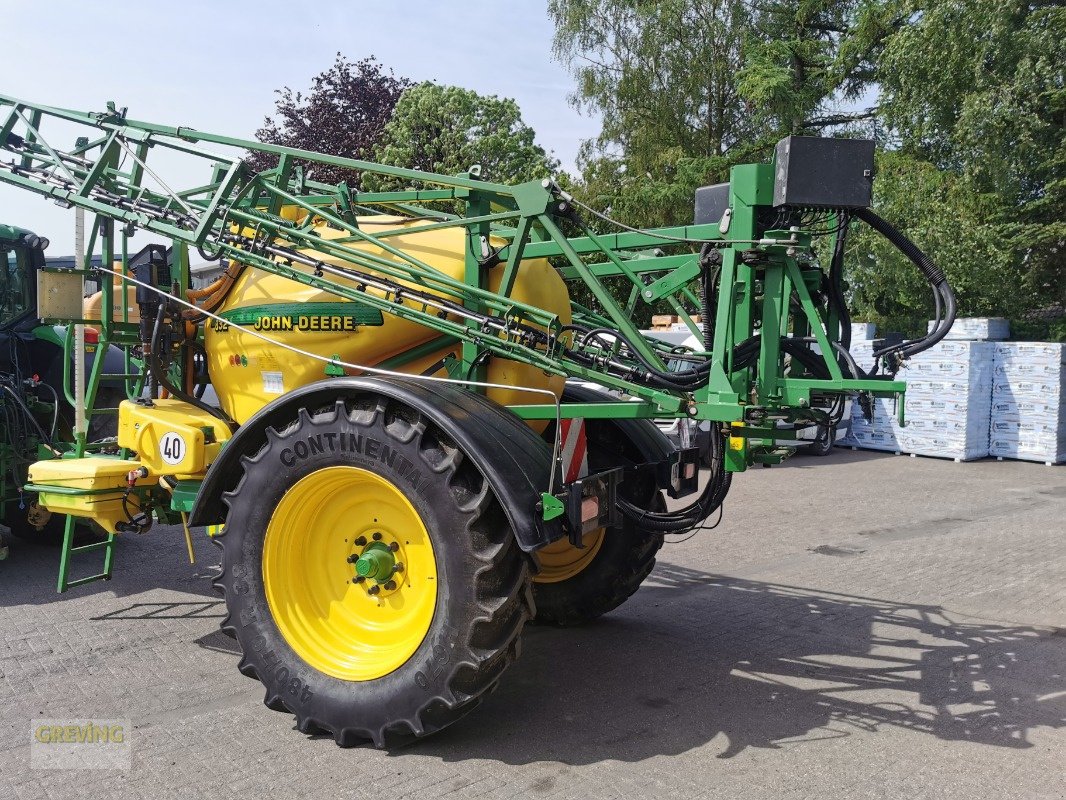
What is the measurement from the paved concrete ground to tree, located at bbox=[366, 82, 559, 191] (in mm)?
11038

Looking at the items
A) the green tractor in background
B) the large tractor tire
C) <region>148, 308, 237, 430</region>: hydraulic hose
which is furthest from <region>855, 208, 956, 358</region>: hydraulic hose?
the green tractor in background

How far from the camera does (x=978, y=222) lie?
17766 mm

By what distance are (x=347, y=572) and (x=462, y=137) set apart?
565 inches

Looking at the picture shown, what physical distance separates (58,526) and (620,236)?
16.8 ft

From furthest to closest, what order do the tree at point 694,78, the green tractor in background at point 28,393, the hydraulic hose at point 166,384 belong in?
the tree at point 694,78, the green tractor in background at point 28,393, the hydraulic hose at point 166,384

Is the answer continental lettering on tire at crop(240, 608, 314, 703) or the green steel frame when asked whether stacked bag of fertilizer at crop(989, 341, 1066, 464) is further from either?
continental lettering on tire at crop(240, 608, 314, 703)

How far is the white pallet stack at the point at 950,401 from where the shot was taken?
13.8m

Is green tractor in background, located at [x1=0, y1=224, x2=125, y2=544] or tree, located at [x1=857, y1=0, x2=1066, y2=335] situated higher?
tree, located at [x1=857, y1=0, x2=1066, y2=335]

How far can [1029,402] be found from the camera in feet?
45.6

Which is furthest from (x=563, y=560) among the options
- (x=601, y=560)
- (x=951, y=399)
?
(x=951, y=399)

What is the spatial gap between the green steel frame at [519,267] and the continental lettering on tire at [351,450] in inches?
28.2

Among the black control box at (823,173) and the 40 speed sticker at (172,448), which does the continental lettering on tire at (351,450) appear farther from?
the black control box at (823,173)

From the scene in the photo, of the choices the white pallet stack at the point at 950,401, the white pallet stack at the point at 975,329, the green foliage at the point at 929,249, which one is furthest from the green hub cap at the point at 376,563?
the green foliage at the point at 929,249

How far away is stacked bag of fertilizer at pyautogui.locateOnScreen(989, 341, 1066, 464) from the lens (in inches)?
538
